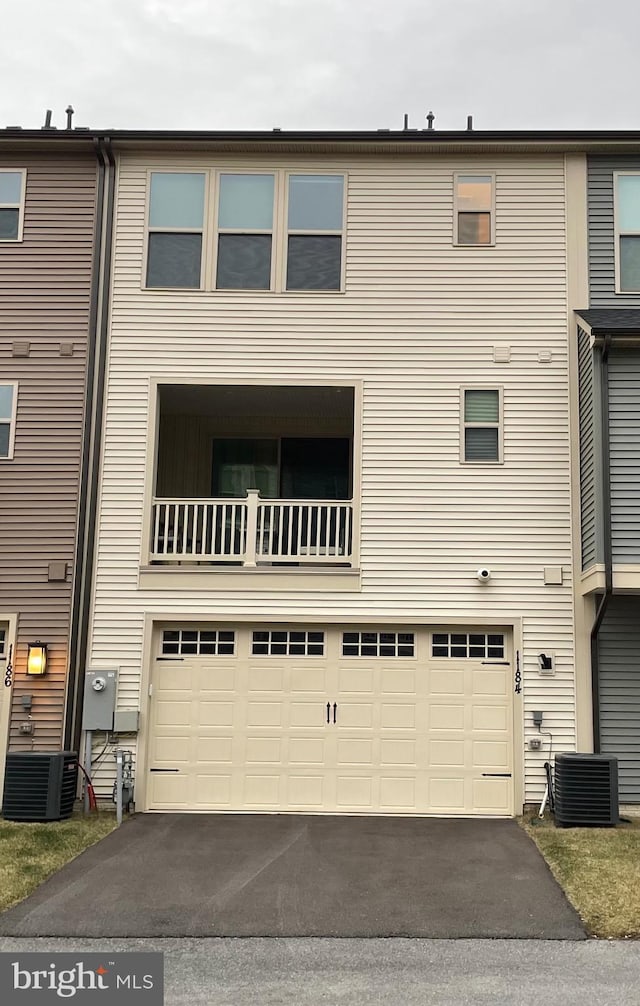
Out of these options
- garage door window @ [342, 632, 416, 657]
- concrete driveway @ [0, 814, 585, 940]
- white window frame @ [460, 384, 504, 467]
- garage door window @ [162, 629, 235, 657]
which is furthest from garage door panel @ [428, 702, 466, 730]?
white window frame @ [460, 384, 504, 467]

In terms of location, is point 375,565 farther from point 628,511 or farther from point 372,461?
point 628,511

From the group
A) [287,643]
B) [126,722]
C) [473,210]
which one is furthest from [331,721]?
[473,210]

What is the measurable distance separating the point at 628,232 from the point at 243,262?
4.76 m

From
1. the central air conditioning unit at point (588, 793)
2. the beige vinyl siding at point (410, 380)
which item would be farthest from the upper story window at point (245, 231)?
the central air conditioning unit at point (588, 793)

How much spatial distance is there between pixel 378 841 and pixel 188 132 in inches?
338

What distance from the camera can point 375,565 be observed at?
10.8m

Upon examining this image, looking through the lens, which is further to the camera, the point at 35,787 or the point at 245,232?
the point at 245,232

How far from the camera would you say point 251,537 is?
36.0 feet

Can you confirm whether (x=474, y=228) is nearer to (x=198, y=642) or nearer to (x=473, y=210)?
(x=473, y=210)

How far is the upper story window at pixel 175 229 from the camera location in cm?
1155

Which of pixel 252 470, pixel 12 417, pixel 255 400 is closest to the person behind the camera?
pixel 12 417

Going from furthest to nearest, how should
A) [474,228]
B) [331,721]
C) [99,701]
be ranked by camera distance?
[474,228]
[331,721]
[99,701]

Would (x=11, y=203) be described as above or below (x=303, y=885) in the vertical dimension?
above

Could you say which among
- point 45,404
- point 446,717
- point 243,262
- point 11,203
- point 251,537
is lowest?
point 446,717
